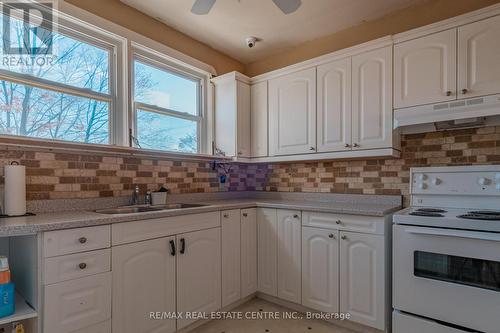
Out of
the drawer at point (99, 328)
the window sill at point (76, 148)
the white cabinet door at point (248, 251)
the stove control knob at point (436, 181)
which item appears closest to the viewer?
the drawer at point (99, 328)

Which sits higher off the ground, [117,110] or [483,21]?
[483,21]

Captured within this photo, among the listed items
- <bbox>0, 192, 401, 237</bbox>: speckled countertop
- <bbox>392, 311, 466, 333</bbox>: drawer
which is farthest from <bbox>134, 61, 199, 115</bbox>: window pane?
<bbox>392, 311, 466, 333</bbox>: drawer

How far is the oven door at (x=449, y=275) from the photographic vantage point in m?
1.47

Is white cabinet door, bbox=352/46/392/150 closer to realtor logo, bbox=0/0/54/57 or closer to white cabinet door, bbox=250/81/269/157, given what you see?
white cabinet door, bbox=250/81/269/157

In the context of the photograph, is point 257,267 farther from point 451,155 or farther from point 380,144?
point 451,155

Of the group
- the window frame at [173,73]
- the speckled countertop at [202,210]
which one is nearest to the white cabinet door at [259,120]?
the window frame at [173,73]

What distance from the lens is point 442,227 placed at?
1596mm

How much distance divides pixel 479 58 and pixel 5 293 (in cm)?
288

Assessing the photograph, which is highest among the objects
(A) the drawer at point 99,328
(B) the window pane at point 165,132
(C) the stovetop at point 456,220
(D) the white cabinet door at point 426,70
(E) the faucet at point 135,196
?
(D) the white cabinet door at point 426,70

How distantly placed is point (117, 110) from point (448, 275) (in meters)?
2.45

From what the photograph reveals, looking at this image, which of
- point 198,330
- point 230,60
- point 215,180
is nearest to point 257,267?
point 198,330

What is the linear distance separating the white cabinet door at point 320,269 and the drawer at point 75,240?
4.67ft

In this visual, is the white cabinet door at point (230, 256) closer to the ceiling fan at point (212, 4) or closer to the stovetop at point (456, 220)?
the stovetop at point (456, 220)

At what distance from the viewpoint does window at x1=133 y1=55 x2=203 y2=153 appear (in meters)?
2.32
